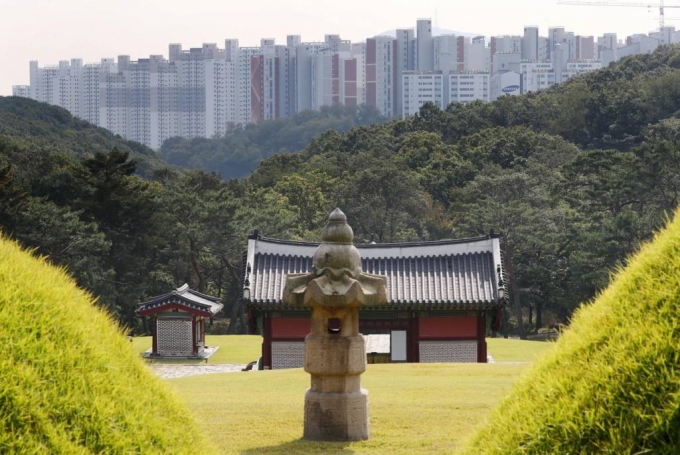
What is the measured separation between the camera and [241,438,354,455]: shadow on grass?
8.52 metres

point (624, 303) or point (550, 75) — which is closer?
point (624, 303)

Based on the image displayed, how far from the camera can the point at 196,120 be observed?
182 metres

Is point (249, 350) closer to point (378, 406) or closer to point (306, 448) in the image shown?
point (378, 406)

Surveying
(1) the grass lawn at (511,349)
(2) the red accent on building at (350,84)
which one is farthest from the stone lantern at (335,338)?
(2) the red accent on building at (350,84)

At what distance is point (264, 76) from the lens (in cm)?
17288

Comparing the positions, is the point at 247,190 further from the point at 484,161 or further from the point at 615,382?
the point at 615,382

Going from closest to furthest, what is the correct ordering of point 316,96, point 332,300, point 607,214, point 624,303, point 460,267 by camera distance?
point 624,303, point 332,300, point 460,267, point 607,214, point 316,96

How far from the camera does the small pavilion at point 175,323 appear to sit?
84.3ft

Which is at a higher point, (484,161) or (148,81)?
(148,81)

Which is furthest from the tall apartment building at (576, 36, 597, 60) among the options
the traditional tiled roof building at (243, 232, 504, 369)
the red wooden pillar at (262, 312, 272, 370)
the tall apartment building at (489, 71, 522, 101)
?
the red wooden pillar at (262, 312, 272, 370)

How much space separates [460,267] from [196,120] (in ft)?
540

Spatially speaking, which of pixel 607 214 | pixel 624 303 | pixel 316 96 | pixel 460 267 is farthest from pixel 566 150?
pixel 316 96

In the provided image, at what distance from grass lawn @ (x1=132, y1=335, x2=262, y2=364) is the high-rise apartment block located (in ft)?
430

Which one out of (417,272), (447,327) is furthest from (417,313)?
(417,272)
